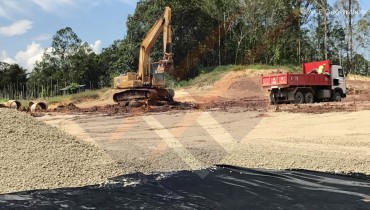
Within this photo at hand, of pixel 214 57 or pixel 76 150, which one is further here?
pixel 214 57

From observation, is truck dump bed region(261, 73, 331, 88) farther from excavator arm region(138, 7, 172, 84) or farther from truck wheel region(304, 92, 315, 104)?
excavator arm region(138, 7, 172, 84)

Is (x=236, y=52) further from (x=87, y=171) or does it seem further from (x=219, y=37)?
(x=87, y=171)

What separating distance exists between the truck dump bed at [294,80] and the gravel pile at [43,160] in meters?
14.2

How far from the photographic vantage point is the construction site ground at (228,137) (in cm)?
718

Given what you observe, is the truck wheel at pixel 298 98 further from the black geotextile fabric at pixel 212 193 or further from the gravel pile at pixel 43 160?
the gravel pile at pixel 43 160

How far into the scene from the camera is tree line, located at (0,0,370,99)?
39.6 meters

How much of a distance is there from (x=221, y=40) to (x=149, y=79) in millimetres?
24502

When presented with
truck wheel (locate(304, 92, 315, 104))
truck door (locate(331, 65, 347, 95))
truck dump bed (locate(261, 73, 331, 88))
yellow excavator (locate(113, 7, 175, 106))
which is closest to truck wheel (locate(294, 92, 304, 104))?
truck wheel (locate(304, 92, 315, 104))

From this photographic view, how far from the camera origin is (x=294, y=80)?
19.7 meters

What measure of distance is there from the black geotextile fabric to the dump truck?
570 inches

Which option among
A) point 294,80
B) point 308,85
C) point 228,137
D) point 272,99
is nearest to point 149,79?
point 272,99

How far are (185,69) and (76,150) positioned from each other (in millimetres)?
34009

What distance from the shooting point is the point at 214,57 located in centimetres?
4494

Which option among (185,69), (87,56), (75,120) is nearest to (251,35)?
(185,69)
